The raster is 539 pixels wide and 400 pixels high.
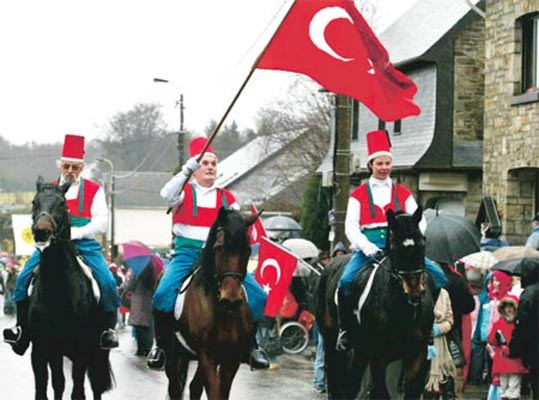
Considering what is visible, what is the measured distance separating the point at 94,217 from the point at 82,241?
271 mm

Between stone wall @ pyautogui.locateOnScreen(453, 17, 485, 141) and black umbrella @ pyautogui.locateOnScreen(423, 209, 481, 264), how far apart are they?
16.0m

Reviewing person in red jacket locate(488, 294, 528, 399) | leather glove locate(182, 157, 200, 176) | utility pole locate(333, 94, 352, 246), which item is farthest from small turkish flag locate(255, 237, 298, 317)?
leather glove locate(182, 157, 200, 176)

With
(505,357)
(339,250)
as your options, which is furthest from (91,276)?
(339,250)

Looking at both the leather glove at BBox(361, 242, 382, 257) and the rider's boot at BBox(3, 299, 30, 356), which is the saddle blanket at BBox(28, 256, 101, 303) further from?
the leather glove at BBox(361, 242, 382, 257)

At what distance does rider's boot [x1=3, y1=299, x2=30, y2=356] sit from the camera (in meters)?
11.5

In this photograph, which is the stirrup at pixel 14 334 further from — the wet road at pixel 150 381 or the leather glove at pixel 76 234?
the wet road at pixel 150 381

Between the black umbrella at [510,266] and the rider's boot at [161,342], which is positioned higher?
the black umbrella at [510,266]

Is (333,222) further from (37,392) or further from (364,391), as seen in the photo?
(37,392)

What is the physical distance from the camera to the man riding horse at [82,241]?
37.8ft

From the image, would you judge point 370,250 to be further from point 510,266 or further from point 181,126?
point 181,126

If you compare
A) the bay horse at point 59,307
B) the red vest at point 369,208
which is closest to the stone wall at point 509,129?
the red vest at point 369,208

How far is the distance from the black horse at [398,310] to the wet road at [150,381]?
4593 mm

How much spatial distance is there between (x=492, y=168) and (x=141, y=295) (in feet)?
24.5

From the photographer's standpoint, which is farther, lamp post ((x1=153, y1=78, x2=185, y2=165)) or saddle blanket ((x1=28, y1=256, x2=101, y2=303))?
lamp post ((x1=153, y1=78, x2=185, y2=165))
